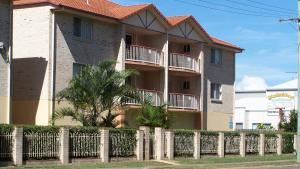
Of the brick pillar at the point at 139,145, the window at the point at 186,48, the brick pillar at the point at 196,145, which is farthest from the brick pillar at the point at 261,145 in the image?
the brick pillar at the point at 139,145

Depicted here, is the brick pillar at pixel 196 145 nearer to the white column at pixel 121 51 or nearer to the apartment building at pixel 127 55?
the apartment building at pixel 127 55

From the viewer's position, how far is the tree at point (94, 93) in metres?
32.2

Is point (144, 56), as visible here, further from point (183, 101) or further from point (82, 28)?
point (183, 101)

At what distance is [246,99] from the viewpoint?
8362 cm

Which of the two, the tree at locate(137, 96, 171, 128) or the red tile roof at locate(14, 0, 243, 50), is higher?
the red tile roof at locate(14, 0, 243, 50)

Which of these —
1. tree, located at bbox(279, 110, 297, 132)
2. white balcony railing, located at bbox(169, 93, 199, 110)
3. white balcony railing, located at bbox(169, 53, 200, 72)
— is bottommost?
tree, located at bbox(279, 110, 297, 132)

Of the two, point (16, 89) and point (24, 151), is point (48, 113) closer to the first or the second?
point (16, 89)

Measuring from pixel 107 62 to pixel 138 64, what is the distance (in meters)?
8.60

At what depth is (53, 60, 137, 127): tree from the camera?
32.2 m

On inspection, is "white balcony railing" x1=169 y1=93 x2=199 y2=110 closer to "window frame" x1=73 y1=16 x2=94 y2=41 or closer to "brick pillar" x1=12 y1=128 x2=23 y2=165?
"window frame" x1=73 y1=16 x2=94 y2=41

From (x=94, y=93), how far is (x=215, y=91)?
20991 millimetres

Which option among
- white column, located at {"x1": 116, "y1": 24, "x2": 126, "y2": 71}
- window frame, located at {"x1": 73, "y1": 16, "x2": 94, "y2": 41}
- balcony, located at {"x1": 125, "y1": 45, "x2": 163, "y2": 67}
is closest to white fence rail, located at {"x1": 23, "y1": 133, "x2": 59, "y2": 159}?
window frame, located at {"x1": 73, "y1": 16, "x2": 94, "y2": 41}

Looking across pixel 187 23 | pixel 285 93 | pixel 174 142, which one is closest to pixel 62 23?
pixel 174 142

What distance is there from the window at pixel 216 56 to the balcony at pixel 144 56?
7.97m
